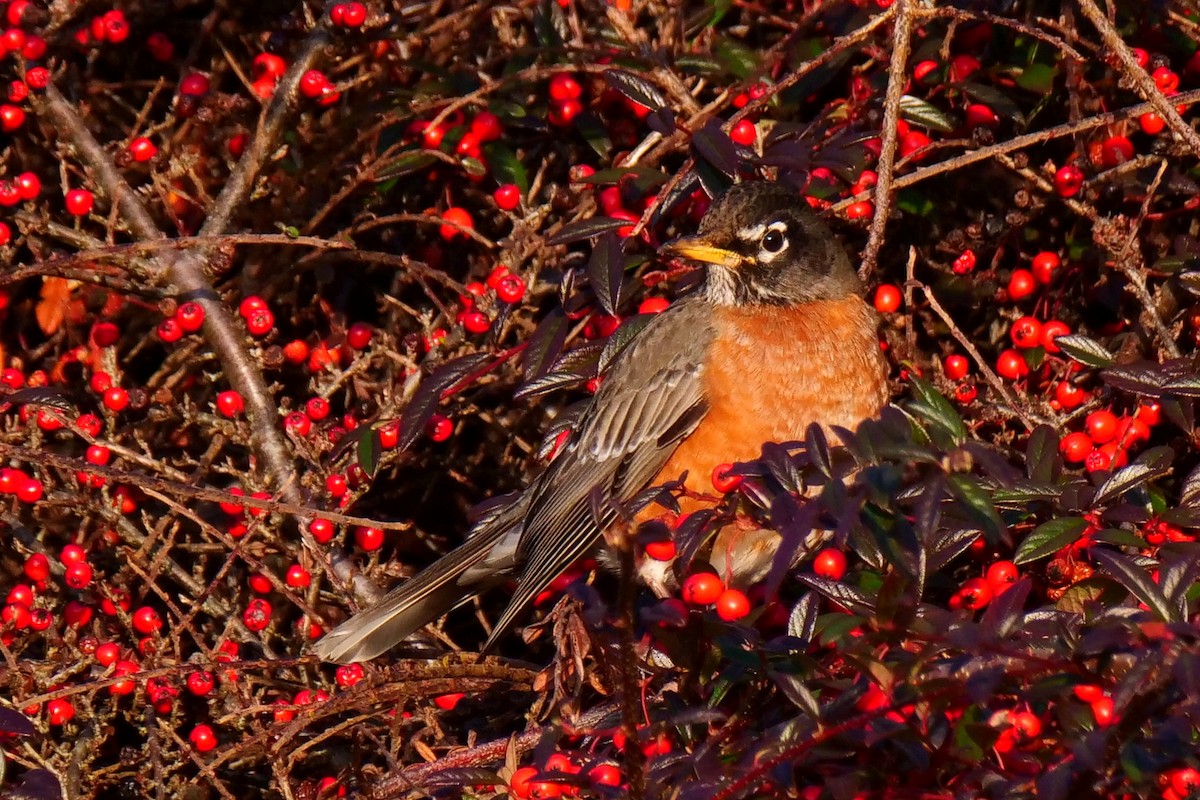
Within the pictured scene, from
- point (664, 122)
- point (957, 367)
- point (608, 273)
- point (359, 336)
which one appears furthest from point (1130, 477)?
point (359, 336)

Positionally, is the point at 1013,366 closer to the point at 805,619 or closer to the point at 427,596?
the point at 805,619

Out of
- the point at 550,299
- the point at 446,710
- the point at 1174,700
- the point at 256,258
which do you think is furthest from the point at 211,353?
the point at 1174,700

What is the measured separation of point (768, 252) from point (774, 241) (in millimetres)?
45

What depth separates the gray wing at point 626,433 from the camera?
4.21 metres

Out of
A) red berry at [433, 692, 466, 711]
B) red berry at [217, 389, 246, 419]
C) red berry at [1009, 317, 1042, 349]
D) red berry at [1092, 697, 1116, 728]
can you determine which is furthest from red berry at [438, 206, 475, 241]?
red berry at [1092, 697, 1116, 728]

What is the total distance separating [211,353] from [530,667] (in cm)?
147

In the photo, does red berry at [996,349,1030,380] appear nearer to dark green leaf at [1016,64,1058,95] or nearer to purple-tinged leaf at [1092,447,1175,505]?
dark green leaf at [1016,64,1058,95]

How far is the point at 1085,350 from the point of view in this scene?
3553mm

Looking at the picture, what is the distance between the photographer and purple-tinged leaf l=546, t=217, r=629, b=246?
12.7 feet

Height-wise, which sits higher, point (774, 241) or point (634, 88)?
point (634, 88)

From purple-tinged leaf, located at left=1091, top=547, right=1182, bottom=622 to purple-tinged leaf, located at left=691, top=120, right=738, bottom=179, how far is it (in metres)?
1.52

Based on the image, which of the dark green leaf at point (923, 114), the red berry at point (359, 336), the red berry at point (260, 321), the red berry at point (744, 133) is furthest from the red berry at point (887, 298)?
the red berry at point (260, 321)

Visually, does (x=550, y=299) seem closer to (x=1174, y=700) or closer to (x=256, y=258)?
(x=256, y=258)

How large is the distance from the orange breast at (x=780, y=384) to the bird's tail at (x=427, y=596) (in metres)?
0.61
